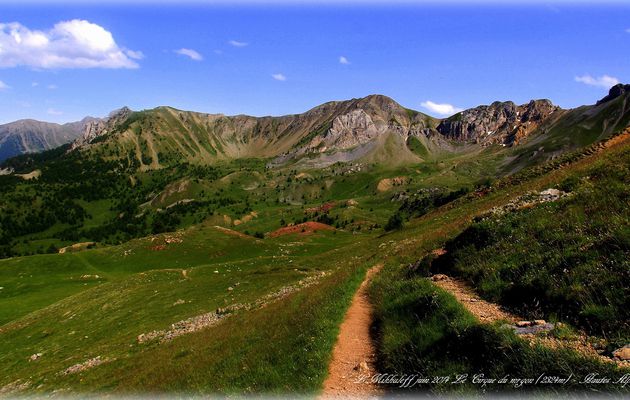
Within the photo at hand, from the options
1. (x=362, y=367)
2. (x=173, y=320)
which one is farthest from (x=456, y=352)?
(x=173, y=320)

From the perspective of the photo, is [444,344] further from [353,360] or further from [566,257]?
[566,257]

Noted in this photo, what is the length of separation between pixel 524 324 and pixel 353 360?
20.8 feet

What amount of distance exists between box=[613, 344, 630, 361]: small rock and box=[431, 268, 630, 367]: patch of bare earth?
0.18 meters

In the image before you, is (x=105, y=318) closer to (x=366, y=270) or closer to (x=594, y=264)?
(x=366, y=270)

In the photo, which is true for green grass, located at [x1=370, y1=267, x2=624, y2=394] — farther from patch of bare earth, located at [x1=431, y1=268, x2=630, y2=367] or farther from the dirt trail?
the dirt trail

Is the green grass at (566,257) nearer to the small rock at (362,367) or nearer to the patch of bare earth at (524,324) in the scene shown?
the patch of bare earth at (524,324)

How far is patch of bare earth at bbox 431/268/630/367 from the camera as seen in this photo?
389 inches

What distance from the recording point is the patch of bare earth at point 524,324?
9.88m

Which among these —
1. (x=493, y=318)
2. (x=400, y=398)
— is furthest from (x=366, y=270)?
(x=400, y=398)

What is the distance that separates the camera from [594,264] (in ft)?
43.1

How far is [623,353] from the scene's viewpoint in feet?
29.7

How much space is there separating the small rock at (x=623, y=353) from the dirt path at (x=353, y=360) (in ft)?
21.4

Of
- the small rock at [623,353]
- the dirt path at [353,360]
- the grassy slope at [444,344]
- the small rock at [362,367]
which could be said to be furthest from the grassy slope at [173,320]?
the small rock at [623,353]

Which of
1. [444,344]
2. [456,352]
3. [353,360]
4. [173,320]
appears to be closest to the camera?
[456,352]
